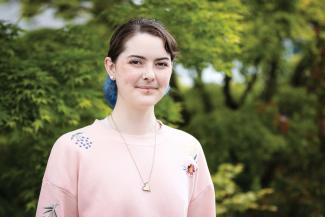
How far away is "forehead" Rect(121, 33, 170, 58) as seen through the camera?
2254mm

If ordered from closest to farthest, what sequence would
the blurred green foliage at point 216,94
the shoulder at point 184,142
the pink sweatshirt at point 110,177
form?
1. the pink sweatshirt at point 110,177
2. the shoulder at point 184,142
3. the blurred green foliage at point 216,94

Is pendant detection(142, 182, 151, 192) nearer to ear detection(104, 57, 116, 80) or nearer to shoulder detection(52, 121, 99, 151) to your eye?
shoulder detection(52, 121, 99, 151)

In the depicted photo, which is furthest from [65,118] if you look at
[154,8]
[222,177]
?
[222,177]

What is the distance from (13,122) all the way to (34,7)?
142 inches

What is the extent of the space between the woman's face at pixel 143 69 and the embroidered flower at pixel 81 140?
0.23 metres

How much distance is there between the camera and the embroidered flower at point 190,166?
2426 millimetres

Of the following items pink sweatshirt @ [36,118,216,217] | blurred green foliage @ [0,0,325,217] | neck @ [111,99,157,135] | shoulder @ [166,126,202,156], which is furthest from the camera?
blurred green foliage @ [0,0,325,217]

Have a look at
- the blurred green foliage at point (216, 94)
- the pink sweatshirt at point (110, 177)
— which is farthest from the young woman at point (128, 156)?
the blurred green foliage at point (216, 94)

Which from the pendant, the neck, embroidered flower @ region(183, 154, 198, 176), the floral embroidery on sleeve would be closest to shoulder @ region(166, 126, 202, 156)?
embroidered flower @ region(183, 154, 198, 176)

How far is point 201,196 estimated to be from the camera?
2.53 m

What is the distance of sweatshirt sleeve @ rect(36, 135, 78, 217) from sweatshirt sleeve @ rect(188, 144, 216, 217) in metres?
0.55

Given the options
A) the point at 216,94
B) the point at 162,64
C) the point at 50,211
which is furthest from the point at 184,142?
the point at 216,94

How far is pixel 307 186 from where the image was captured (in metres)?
7.51

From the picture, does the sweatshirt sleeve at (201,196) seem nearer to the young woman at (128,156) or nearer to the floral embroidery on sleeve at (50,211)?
the young woman at (128,156)
